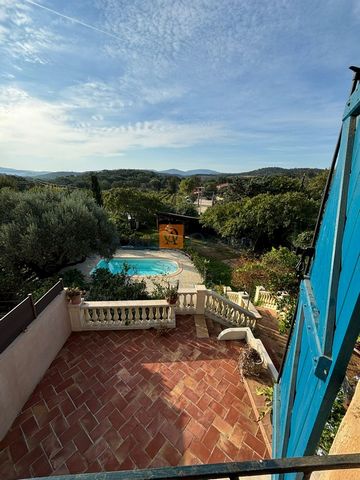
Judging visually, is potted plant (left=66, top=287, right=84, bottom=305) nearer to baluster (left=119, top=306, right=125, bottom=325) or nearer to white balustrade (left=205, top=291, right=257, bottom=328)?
baluster (left=119, top=306, right=125, bottom=325)

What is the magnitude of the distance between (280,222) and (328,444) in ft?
55.7

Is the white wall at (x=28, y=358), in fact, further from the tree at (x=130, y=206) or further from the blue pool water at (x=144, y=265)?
the tree at (x=130, y=206)

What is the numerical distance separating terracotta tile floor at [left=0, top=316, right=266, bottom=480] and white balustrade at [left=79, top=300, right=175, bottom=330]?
1.71ft

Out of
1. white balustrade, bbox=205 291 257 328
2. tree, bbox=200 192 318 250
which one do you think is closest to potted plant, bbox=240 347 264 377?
white balustrade, bbox=205 291 257 328

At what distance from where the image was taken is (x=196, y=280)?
47.6 ft

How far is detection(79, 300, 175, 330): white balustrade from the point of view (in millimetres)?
5746

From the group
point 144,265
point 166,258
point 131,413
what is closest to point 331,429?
point 131,413

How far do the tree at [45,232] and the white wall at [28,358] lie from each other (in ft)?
18.2

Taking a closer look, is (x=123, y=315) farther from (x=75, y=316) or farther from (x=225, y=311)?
(x=225, y=311)

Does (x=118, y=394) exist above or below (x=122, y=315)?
below

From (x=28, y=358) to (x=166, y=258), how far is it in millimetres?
14371

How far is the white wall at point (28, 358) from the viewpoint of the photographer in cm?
351

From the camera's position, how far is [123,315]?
5.78 metres

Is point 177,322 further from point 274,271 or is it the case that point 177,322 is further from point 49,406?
point 274,271
